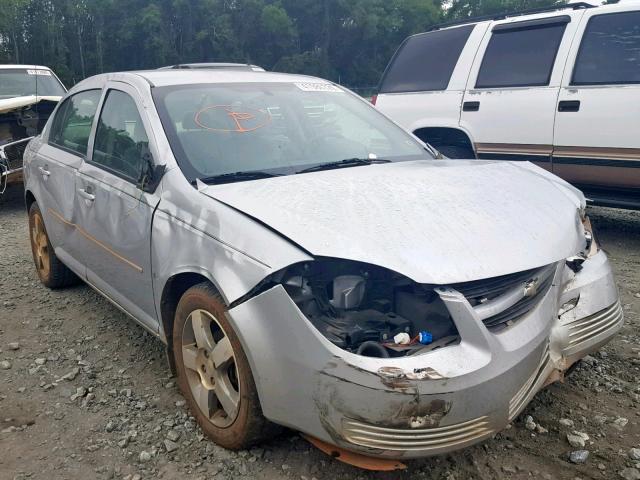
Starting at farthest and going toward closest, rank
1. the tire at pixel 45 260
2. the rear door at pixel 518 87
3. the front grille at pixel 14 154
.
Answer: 1. the front grille at pixel 14 154
2. the rear door at pixel 518 87
3. the tire at pixel 45 260

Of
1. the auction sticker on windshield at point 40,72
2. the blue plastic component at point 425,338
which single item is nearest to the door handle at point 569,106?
the blue plastic component at point 425,338

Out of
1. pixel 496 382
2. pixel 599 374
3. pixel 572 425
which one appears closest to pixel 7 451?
pixel 496 382

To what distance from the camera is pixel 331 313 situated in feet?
7.25

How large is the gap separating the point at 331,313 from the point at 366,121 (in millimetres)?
1871

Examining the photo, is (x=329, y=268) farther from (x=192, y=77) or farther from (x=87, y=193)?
(x=87, y=193)

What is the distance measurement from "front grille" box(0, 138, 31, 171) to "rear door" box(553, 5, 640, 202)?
6.24 m

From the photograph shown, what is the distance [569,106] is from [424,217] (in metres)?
3.55

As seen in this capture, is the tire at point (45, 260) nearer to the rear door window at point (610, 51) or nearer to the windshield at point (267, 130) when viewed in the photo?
the windshield at point (267, 130)

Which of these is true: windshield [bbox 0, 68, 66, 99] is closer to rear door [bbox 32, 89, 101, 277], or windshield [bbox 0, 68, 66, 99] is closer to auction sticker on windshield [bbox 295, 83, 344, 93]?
rear door [bbox 32, 89, 101, 277]

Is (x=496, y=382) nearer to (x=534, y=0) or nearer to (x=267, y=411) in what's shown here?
(x=267, y=411)

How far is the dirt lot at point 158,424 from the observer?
2453 mm

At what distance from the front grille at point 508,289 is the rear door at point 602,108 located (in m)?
3.19

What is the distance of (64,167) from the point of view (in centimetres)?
394

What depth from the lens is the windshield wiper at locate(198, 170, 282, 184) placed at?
9.11 ft
